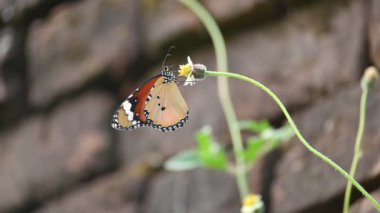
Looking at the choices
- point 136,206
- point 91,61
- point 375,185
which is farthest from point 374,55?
point 91,61

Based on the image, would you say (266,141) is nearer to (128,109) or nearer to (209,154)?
(209,154)

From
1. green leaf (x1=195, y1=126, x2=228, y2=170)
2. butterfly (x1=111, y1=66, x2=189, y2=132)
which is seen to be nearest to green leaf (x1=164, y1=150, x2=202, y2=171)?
green leaf (x1=195, y1=126, x2=228, y2=170)

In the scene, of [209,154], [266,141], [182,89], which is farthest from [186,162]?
[182,89]

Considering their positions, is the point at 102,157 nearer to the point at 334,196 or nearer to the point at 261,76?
the point at 261,76

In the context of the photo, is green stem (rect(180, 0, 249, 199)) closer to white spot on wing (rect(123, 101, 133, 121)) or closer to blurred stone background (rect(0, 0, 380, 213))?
blurred stone background (rect(0, 0, 380, 213))

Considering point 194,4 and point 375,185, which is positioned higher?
point 194,4

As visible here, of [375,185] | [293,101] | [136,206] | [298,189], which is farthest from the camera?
[136,206]
